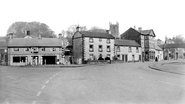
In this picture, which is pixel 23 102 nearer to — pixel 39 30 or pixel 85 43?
pixel 85 43

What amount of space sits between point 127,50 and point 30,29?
149 ft

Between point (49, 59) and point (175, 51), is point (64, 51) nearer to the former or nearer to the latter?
point (49, 59)

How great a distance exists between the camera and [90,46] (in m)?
56.2

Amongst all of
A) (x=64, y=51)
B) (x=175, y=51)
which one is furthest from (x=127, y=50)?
(x=175, y=51)

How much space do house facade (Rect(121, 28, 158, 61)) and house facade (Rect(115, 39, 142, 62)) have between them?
9.07 ft

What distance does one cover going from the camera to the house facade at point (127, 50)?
6294 centimetres

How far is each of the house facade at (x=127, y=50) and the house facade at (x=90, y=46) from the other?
3174 millimetres

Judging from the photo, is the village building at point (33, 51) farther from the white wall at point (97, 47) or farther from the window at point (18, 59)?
the white wall at point (97, 47)

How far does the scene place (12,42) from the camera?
179ft

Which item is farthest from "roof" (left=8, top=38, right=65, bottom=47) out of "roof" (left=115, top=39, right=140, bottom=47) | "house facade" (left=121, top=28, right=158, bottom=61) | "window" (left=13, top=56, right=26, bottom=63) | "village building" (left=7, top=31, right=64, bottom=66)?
"house facade" (left=121, top=28, right=158, bottom=61)

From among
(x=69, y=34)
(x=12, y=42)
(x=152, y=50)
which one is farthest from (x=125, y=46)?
(x=69, y=34)

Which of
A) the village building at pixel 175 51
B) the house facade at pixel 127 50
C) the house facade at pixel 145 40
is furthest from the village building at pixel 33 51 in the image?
the village building at pixel 175 51

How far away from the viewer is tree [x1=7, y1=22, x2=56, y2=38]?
3366 inches

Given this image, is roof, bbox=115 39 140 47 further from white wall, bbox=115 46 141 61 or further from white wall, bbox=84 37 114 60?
white wall, bbox=84 37 114 60
